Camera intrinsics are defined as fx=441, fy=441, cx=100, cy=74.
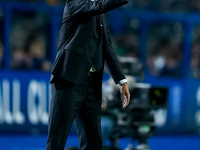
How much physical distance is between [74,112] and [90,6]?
0.93 metres

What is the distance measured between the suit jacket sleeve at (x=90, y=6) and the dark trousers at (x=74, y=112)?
1.95ft

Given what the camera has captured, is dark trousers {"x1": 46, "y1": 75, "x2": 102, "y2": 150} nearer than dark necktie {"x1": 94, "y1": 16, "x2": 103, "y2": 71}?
Yes

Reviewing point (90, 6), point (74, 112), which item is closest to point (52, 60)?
point (74, 112)

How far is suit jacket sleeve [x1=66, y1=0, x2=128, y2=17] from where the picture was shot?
3.57 meters

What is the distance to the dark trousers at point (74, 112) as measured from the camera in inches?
149

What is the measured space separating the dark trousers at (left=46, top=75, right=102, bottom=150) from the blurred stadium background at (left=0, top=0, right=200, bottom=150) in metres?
4.78

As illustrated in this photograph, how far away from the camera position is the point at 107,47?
13.1 ft

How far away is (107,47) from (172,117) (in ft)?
21.5

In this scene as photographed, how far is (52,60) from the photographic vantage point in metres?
9.62

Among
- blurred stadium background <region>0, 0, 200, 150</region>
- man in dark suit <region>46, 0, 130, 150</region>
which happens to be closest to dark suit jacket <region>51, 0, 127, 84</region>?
man in dark suit <region>46, 0, 130, 150</region>

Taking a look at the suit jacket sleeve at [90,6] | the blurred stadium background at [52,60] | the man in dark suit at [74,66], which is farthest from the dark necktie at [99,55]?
the blurred stadium background at [52,60]

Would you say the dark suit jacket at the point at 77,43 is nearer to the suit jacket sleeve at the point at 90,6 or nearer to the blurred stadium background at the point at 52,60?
the suit jacket sleeve at the point at 90,6

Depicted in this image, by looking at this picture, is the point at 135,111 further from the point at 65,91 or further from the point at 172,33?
the point at 172,33

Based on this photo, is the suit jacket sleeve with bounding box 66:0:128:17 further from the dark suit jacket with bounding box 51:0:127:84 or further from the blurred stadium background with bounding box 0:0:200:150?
the blurred stadium background with bounding box 0:0:200:150
